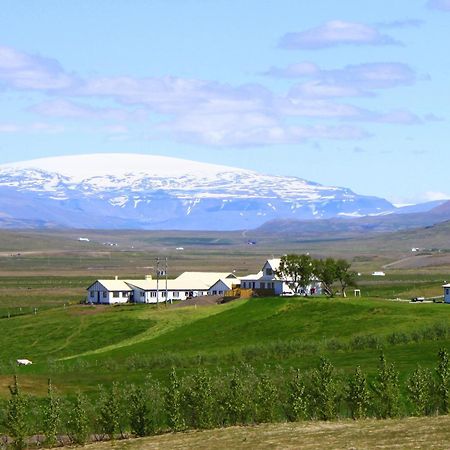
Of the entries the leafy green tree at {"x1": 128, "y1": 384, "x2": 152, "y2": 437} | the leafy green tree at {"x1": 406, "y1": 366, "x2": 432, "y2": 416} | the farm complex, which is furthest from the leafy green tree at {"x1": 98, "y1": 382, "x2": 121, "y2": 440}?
the farm complex

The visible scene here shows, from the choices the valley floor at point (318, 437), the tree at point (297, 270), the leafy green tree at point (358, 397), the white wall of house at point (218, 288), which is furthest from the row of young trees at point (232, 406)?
the white wall of house at point (218, 288)

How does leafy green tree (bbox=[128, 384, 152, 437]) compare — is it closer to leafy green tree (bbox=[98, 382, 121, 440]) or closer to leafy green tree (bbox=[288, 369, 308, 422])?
leafy green tree (bbox=[98, 382, 121, 440])

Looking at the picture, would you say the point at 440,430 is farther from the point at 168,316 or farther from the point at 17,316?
the point at 17,316

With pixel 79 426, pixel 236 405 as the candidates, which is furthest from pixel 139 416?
pixel 236 405

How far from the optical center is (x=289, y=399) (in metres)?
65.1

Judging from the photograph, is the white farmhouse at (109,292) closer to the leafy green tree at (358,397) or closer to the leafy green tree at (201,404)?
the leafy green tree at (201,404)

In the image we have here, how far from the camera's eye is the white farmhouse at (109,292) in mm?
177125

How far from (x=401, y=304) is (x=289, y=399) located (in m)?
63.4

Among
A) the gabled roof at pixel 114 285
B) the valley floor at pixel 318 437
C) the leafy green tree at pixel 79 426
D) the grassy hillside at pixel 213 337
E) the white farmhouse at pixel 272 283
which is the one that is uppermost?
the gabled roof at pixel 114 285

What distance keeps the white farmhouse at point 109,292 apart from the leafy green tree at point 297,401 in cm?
11225

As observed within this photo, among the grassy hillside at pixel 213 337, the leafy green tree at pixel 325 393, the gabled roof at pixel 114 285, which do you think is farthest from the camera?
the gabled roof at pixel 114 285

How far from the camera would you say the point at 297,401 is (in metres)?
63.0

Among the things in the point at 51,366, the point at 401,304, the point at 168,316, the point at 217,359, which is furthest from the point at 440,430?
the point at 168,316

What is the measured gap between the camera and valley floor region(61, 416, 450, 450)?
49719mm
